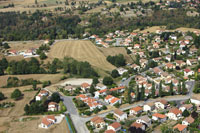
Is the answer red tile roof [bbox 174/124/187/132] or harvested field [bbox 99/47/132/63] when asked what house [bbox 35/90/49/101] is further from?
harvested field [bbox 99/47/132/63]

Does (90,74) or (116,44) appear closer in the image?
(90,74)

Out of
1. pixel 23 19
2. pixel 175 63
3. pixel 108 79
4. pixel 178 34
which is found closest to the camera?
pixel 108 79

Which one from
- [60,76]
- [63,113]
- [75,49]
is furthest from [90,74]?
[75,49]

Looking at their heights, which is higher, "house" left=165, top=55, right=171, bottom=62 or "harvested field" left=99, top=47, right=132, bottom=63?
"house" left=165, top=55, right=171, bottom=62

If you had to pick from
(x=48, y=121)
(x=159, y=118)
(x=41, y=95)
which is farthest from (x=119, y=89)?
(x=48, y=121)

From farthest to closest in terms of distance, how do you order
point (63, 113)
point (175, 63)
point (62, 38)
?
1. point (62, 38)
2. point (175, 63)
3. point (63, 113)

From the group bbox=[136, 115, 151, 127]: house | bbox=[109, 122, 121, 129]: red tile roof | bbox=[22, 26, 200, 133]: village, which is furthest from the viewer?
bbox=[22, 26, 200, 133]: village

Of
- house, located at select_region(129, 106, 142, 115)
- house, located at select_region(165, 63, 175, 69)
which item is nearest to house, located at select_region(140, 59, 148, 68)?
house, located at select_region(165, 63, 175, 69)

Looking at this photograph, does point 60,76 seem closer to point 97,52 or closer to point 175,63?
point 97,52
